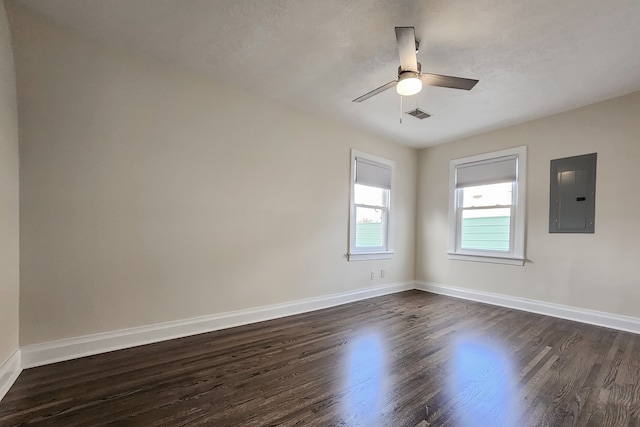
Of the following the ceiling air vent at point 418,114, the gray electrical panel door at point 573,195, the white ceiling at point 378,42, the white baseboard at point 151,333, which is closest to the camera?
the white ceiling at point 378,42

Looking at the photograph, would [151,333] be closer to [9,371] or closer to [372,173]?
[9,371]

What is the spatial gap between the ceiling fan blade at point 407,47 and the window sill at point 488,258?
3.28 m

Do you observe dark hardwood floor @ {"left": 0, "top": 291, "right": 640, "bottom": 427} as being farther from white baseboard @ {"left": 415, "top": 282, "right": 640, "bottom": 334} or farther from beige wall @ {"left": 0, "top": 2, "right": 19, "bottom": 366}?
beige wall @ {"left": 0, "top": 2, "right": 19, "bottom": 366}

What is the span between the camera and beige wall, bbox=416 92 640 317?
126 inches

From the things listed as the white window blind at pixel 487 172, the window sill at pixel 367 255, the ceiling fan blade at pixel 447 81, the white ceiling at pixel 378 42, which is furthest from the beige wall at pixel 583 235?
the ceiling fan blade at pixel 447 81

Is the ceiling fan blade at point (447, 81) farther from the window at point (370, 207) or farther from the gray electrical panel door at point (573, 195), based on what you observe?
the gray electrical panel door at point (573, 195)

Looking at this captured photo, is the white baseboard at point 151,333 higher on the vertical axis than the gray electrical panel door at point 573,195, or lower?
lower

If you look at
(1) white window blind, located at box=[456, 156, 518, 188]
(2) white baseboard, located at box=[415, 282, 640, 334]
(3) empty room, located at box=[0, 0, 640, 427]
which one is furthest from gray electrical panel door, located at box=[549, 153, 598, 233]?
(2) white baseboard, located at box=[415, 282, 640, 334]

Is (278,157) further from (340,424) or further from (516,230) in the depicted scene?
(516,230)

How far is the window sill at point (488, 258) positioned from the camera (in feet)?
13.4

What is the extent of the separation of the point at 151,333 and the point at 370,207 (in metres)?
3.37

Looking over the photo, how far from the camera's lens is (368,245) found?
4.64 metres

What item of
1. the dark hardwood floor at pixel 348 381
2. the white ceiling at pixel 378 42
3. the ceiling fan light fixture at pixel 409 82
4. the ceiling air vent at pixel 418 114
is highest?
→ the white ceiling at pixel 378 42

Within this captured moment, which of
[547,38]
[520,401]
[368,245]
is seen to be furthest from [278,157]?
[520,401]
